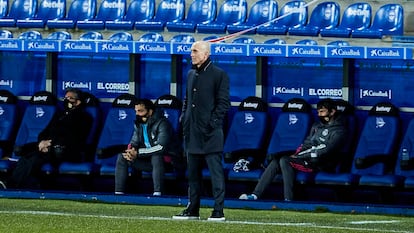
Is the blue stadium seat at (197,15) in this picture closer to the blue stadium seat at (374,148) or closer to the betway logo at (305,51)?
the betway logo at (305,51)

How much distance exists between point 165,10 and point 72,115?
4.27 m

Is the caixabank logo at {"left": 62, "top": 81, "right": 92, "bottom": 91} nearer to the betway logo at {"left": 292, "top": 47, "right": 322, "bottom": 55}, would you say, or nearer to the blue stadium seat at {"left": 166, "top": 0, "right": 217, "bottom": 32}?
the blue stadium seat at {"left": 166, "top": 0, "right": 217, "bottom": 32}

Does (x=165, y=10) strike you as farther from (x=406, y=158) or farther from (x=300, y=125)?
(x=406, y=158)

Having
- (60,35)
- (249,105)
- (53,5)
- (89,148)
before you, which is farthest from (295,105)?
(53,5)

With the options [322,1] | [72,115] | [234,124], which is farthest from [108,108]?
[322,1]

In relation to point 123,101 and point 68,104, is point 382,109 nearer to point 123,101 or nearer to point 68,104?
point 123,101

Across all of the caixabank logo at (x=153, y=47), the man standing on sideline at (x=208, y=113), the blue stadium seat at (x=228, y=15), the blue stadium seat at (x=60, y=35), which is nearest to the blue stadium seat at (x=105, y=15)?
the blue stadium seat at (x=60, y=35)

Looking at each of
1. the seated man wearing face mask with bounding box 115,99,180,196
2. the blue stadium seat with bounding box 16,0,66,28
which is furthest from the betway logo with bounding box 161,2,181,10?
the seated man wearing face mask with bounding box 115,99,180,196

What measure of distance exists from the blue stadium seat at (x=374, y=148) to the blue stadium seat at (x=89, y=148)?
12.2 feet

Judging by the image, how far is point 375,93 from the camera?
20422 millimetres

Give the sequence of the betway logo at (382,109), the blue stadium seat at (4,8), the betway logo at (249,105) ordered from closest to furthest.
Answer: the betway logo at (382,109)
the betway logo at (249,105)
the blue stadium seat at (4,8)

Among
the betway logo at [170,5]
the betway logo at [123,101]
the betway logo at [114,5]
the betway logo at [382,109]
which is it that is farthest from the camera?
the betway logo at [114,5]

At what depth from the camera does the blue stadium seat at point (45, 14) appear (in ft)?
84.4

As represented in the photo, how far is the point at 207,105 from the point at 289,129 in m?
4.84
